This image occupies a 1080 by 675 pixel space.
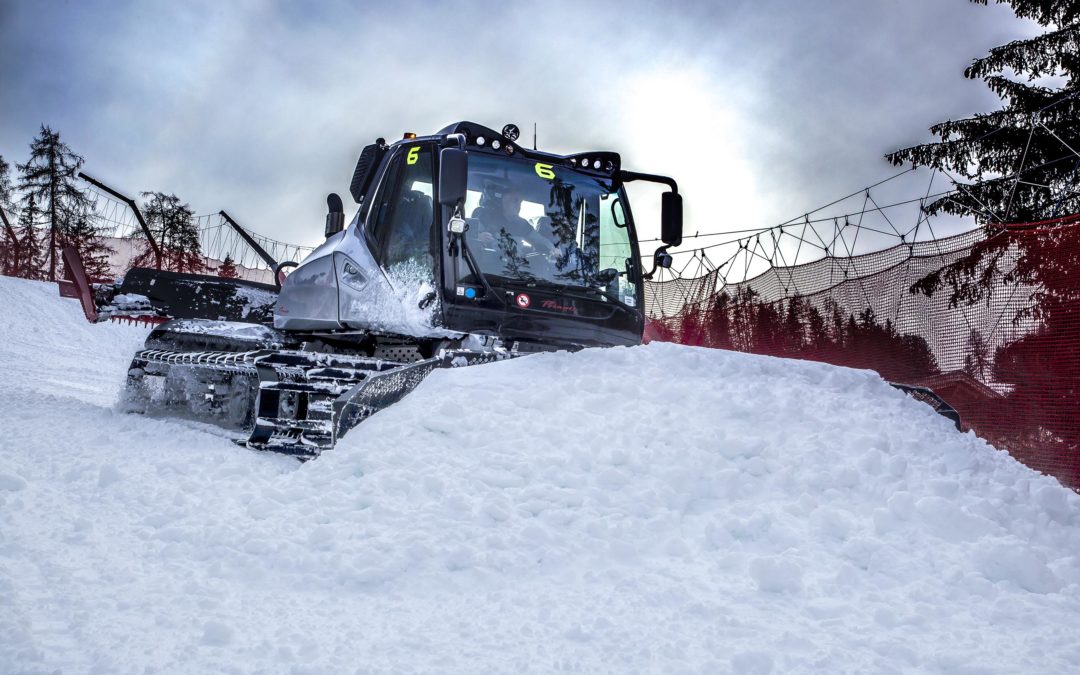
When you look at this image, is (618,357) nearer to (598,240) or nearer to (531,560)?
(598,240)

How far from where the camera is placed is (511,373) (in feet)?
18.0

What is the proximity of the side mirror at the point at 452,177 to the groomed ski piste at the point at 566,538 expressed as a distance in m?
1.15

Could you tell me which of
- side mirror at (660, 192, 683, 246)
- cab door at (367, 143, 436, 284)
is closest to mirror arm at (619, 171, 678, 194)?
side mirror at (660, 192, 683, 246)

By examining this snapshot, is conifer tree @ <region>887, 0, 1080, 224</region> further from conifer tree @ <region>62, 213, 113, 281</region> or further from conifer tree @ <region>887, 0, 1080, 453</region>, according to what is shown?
conifer tree @ <region>62, 213, 113, 281</region>

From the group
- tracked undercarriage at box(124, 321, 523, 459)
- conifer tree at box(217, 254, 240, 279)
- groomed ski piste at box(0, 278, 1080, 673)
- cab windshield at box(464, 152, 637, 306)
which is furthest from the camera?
conifer tree at box(217, 254, 240, 279)

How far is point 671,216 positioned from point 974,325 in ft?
13.9

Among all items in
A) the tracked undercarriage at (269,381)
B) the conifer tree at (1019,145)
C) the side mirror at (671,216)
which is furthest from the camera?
the conifer tree at (1019,145)

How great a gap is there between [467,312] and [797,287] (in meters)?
8.30

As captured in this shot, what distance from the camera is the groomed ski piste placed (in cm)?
300

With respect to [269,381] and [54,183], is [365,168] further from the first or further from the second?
[54,183]

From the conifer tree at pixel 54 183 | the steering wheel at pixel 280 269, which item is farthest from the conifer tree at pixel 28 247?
the steering wheel at pixel 280 269

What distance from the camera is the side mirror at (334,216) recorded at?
7328 mm

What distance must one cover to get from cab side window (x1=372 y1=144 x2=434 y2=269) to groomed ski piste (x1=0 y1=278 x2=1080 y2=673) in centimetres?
126

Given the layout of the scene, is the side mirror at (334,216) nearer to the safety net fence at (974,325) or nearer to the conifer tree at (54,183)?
the safety net fence at (974,325)
